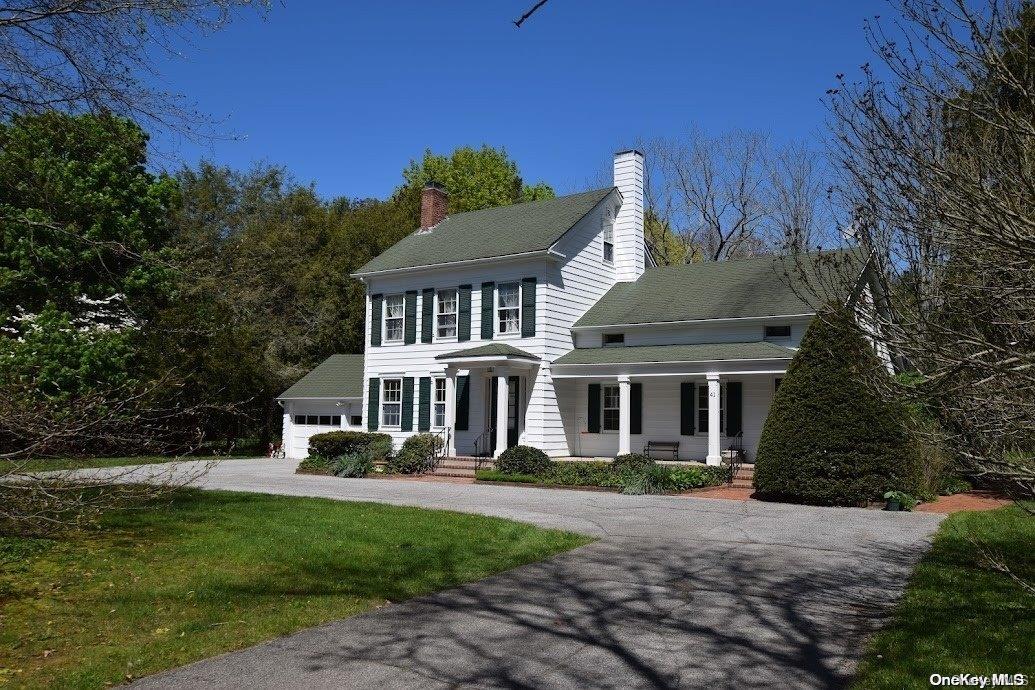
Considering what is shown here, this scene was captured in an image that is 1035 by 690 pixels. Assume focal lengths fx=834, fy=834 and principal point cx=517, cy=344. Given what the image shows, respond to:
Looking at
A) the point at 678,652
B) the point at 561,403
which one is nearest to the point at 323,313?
the point at 561,403

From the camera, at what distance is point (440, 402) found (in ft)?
86.9

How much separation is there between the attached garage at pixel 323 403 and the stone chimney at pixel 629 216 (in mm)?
10554

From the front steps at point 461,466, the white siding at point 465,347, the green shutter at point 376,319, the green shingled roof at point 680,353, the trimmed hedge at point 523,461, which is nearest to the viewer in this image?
the green shingled roof at point 680,353

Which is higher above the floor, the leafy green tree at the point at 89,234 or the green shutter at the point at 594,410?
the leafy green tree at the point at 89,234

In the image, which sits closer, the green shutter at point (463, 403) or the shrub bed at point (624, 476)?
the shrub bed at point (624, 476)

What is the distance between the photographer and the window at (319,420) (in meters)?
31.2

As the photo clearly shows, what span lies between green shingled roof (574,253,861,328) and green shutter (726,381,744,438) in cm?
197

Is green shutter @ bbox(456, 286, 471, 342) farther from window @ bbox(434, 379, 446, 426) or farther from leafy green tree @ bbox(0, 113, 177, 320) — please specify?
leafy green tree @ bbox(0, 113, 177, 320)

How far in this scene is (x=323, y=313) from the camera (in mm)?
40406

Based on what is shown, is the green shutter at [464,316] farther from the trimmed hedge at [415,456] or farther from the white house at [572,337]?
the trimmed hedge at [415,456]

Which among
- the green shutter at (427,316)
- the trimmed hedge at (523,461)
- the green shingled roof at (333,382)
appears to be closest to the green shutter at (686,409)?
the trimmed hedge at (523,461)

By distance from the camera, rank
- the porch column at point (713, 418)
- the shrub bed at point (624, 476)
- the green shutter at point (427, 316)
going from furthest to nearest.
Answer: the green shutter at point (427, 316), the porch column at point (713, 418), the shrub bed at point (624, 476)

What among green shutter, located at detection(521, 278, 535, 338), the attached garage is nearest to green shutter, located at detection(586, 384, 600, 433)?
green shutter, located at detection(521, 278, 535, 338)

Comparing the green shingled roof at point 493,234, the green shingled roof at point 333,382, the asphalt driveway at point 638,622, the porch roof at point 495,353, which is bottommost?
the asphalt driveway at point 638,622
